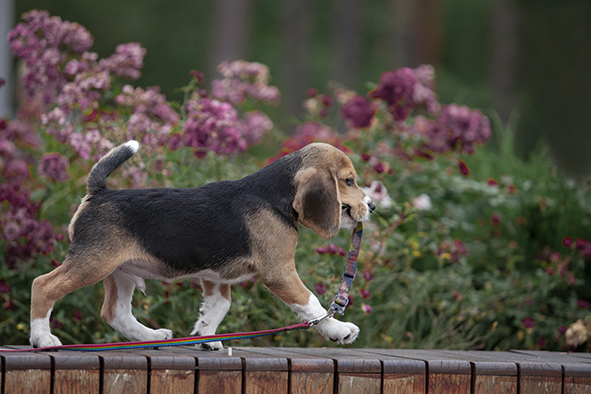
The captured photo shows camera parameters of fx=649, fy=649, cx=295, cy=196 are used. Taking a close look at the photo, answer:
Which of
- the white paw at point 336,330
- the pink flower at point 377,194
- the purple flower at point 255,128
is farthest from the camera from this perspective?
the purple flower at point 255,128

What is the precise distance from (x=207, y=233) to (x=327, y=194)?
0.58 m

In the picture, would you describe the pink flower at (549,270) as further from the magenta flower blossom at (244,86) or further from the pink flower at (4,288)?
the pink flower at (4,288)

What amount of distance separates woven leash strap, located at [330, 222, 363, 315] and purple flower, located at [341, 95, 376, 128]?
2.35 meters

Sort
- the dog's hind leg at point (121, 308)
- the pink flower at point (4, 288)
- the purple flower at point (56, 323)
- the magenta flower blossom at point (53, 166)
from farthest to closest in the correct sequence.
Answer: the magenta flower blossom at point (53, 166)
the pink flower at point (4, 288)
the purple flower at point (56, 323)
the dog's hind leg at point (121, 308)

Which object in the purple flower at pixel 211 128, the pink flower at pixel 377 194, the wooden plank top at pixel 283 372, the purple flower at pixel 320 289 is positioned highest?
the purple flower at pixel 211 128

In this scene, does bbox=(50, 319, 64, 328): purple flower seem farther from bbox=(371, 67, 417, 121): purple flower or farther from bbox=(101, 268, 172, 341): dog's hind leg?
bbox=(371, 67, 417, 121): purple flower

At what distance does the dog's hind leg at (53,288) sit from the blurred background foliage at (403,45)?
5.48 m

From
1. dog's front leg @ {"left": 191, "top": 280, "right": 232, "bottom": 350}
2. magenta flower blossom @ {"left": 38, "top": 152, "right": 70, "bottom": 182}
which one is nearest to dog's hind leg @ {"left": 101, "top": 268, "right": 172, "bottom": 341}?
dog's front leg @ {"left": 191, "top": 280, "right": 232, "bottom": 350}

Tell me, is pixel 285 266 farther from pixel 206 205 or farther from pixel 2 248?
pixel 2 248

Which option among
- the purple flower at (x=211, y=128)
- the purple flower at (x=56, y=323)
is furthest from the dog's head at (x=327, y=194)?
the purple flower at (x=56, y=323)

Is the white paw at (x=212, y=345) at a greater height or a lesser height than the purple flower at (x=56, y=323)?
lesser

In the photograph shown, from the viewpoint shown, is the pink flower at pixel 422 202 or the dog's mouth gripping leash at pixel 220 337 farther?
the pink flower at pixel 422 202

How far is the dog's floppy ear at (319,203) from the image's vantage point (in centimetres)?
302

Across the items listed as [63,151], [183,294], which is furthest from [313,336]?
[63,151]
